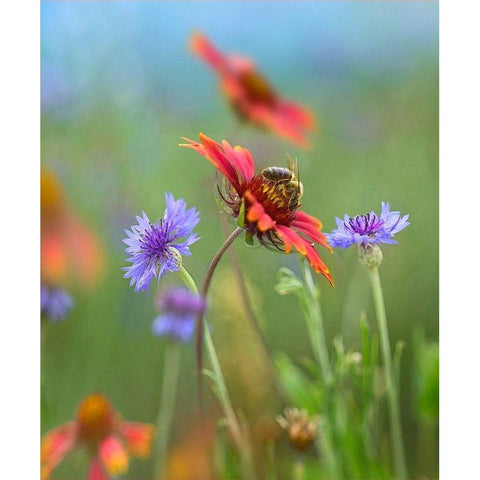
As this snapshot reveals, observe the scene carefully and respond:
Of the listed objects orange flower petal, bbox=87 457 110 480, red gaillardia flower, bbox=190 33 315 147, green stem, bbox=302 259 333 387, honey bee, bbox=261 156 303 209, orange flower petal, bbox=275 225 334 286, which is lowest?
orange flower petal, bbox=87 457 110 480

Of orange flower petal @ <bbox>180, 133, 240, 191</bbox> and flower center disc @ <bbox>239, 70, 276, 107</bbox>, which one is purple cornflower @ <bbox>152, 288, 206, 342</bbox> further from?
flower center disc @ <bbox>239, 70, 276, 107</bbox>

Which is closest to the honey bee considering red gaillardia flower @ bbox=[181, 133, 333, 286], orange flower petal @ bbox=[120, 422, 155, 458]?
red gaillardia flower @ bbox=[181, 133, 333, 286]

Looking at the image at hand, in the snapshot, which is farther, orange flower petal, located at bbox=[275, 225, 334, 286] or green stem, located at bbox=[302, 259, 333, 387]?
green stem, located at bbox=[302, 259, 333, 387]

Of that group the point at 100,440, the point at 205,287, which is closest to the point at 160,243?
the point at 205,287

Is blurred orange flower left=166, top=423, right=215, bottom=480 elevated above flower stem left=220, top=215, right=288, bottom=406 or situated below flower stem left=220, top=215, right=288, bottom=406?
below

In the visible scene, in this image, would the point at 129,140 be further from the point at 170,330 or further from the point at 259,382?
the point at 259,382
